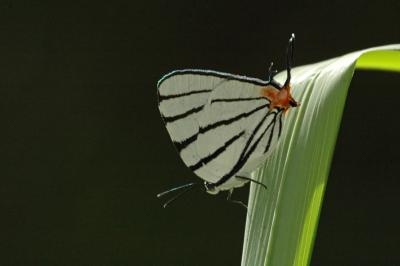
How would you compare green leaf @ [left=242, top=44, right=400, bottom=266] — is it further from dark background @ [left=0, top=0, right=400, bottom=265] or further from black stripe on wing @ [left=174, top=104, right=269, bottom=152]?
dark background @ [left=0, top=0, right=400, bottom=265]

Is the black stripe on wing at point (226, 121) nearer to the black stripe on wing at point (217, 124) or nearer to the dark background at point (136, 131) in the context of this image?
the black stripe on wing at point (217, 124)

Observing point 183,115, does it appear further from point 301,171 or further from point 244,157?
point 301,171

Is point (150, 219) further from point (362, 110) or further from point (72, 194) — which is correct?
point (362, 110)

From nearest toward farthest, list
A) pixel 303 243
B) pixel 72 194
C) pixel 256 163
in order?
pixel 303 243 < pixel 256 163 < pixel 72 194

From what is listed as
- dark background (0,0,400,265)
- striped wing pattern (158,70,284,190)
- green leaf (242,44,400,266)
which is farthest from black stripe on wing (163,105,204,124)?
dark background (0,0,400,265)

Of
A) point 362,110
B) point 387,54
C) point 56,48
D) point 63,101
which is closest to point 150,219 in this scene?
point 63,101

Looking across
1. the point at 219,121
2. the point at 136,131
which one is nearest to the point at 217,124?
the point at 219,121
